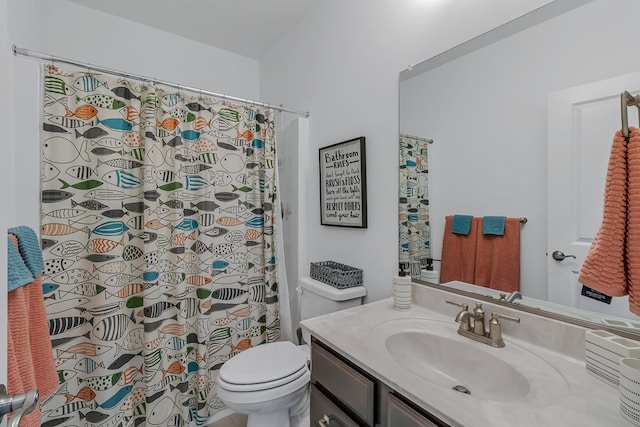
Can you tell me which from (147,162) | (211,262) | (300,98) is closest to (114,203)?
(147,162)

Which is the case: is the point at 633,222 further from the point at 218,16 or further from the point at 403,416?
the point at 218,16

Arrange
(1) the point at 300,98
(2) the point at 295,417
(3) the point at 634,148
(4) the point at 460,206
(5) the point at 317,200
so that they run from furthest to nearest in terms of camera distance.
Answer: (1) the point at 300,98 → (5) the point at 317,200 → (2) the point at 295,417 → (4) the point at 460,206 → (3) the point at 634,148

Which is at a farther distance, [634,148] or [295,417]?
[295,417]

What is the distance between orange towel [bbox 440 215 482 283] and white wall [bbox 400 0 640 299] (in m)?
0.03

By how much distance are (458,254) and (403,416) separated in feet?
2.32

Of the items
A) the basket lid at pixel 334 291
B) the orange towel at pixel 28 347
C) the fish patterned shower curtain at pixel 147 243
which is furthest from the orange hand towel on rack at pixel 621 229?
the fish patterned shower curtain at pixel 147 243

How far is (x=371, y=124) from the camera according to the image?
155 cm

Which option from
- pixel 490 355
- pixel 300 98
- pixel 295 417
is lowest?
pixel 295 417

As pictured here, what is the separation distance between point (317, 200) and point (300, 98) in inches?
31.1

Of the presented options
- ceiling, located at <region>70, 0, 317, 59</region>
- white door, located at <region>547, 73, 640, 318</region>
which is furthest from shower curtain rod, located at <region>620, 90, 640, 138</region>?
ceiling, located at <region>70, 0, 317, 59</region>

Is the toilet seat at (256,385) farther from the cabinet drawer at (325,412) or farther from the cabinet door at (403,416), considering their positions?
the cabinet door at (403,416)

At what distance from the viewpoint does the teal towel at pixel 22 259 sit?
68 centimetres

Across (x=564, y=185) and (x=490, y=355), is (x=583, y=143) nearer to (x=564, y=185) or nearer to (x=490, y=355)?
(x=564, y=185)

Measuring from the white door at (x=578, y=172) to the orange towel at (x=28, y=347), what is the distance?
1.45 metres
